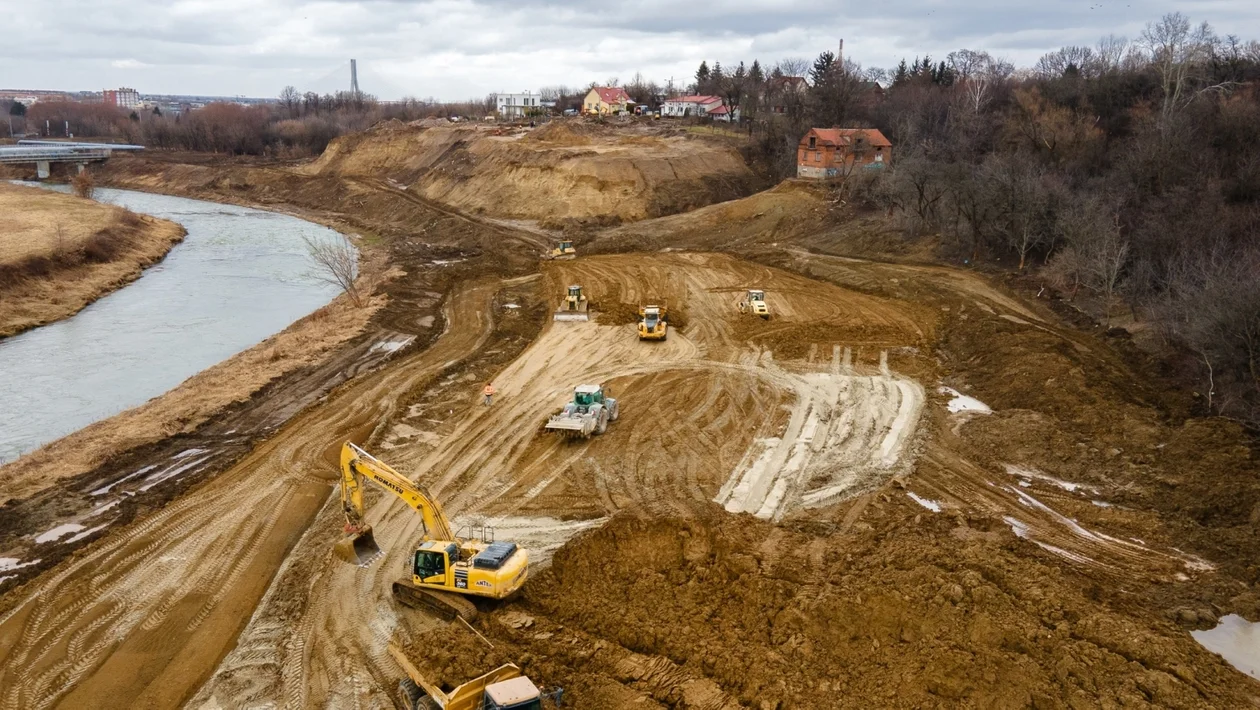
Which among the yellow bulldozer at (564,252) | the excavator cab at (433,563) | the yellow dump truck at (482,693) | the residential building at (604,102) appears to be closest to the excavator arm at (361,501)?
the excavator cab at (433,563)

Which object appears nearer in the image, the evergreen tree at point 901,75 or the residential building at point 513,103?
the evergreen tree at point 901,75

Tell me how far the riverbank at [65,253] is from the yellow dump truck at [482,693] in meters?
34.7

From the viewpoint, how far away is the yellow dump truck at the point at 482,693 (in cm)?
1215

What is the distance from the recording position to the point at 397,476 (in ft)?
55.0

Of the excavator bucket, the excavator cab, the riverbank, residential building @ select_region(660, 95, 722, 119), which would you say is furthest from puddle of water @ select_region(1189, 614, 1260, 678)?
residential building @ select_region(660, 95, 722, 119)

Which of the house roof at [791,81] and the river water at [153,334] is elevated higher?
the house roof at [791,81]

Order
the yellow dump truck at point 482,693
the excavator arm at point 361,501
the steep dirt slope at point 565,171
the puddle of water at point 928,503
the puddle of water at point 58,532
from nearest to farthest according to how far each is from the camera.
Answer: the yellow dump truck at point 482,693, the excavator arm at point 361,501, the puddle of water at point 58,532, the puddle of water at point 928,503, the steep dirt slope at point 565,171

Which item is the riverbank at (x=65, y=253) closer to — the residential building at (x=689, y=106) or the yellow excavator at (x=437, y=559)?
the yellow excavator at (x=437, y=559)

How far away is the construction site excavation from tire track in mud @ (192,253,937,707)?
0.35 feet

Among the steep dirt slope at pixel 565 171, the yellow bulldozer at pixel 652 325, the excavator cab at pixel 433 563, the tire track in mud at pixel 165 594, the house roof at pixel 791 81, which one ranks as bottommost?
the tire track in mud at pixel 165 594

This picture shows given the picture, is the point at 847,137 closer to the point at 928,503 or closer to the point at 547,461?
the point at 928,503

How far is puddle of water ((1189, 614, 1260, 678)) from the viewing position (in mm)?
14078

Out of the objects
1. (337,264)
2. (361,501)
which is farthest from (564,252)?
(361,501)

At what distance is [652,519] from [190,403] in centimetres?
1756
